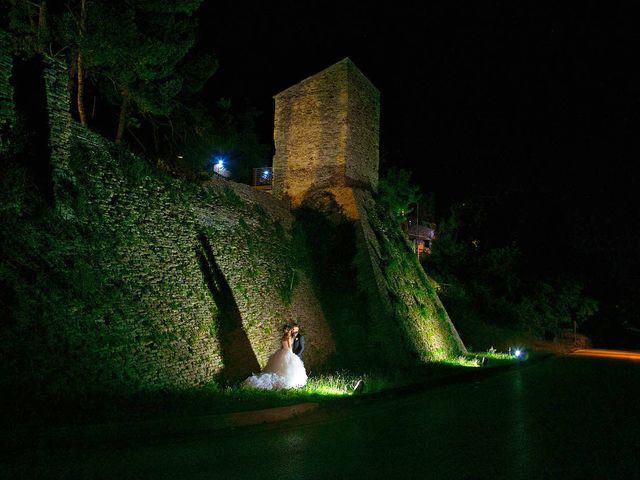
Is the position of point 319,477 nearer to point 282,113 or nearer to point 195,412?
point 195,412

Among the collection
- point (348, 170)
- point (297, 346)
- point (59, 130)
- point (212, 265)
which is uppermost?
point (348, 170)

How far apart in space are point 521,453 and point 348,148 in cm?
1540

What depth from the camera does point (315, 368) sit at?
1510 cm

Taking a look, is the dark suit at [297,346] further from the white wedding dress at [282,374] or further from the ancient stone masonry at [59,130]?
the ancient stone masonry at [59,130]

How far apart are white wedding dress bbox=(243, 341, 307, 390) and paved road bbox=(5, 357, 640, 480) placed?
161 centimetres

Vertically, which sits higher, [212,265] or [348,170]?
[348,170]

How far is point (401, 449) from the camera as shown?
275 inches

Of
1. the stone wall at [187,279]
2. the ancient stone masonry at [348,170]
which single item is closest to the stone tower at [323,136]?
the ancient stone masonry at [348,170]

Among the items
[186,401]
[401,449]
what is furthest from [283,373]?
[401,449]

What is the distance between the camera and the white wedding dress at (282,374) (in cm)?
1119

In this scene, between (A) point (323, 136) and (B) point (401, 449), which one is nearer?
(B) point (401, 449)

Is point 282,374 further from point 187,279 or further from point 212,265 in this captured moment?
point 212,265

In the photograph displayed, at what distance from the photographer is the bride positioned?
11.2 meters

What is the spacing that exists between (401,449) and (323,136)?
613 inches
